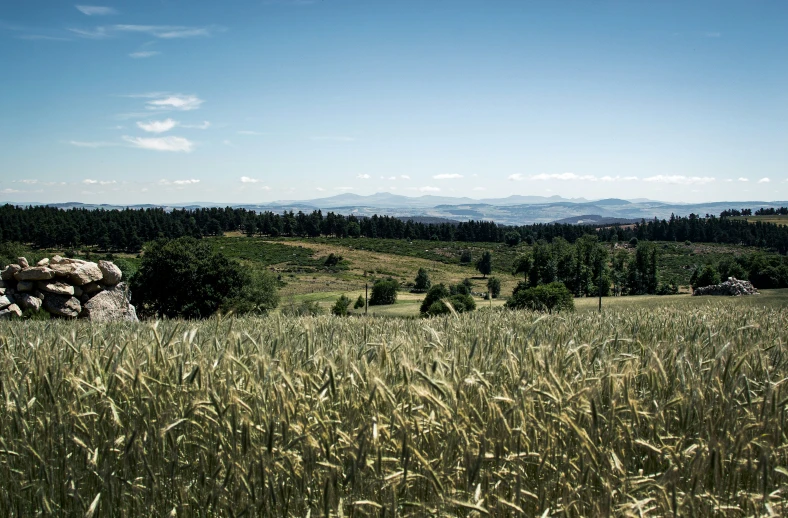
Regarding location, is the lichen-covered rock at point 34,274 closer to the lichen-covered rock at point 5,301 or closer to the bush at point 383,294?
the lichen-covered rock at point 5,301

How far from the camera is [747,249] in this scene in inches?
5300

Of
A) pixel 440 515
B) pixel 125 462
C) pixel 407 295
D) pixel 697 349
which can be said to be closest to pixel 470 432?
pixel 440 515

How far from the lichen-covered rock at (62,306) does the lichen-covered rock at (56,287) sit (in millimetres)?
241

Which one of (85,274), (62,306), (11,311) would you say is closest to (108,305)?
(85,274)

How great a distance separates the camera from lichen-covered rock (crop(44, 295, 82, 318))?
73.0ft

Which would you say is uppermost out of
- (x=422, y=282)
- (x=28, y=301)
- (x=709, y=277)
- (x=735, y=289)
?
(x=28, y=301)

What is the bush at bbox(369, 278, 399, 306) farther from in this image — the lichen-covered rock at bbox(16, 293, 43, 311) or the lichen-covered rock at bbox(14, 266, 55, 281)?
the lichen-covered rock at bbox(16, 293, 43, 311)

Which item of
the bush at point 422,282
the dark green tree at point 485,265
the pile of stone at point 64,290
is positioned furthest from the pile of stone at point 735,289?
the dark green tree at point 485,265

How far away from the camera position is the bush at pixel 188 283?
40906 millimetres

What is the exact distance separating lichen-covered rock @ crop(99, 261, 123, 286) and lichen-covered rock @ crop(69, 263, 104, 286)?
25cm

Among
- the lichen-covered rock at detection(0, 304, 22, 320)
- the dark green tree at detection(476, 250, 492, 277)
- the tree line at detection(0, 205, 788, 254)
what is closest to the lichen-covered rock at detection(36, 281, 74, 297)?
the lichen-covered rock at detection(0, 304, 22, 320)

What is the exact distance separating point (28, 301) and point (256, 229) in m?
159

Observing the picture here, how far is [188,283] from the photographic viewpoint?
135 ft

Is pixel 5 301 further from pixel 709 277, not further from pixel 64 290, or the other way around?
pixel 709 277
